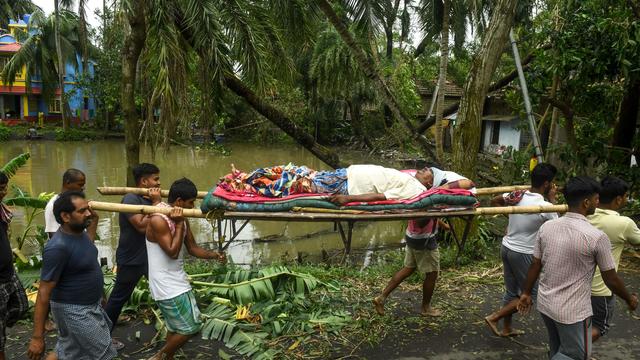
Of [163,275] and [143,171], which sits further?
[143,171]

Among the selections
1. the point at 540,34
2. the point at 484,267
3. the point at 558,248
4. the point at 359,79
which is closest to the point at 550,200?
the point at 558,248

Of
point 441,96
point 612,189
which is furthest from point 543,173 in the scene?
point 441,96

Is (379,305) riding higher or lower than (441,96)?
lower

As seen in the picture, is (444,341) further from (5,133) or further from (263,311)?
(5,133)

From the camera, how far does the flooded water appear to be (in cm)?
896

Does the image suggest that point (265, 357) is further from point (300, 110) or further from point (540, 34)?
point (300, 110)

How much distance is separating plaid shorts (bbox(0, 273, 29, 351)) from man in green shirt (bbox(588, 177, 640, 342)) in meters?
3.89

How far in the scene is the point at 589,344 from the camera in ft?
9.42

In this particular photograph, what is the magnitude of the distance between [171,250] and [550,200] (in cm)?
311

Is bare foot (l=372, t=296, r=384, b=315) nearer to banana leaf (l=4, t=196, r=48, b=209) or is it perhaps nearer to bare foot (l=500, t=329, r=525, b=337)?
bare foot (l=500, t=329, r=525, b=337)

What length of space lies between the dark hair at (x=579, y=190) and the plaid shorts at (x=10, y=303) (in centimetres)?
369

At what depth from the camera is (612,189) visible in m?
3.19

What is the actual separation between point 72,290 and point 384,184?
2.64 m

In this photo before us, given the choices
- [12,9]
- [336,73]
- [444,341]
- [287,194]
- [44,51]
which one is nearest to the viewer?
[444,341]
